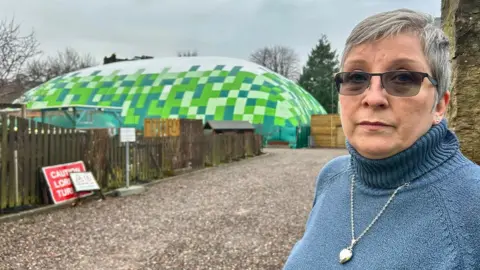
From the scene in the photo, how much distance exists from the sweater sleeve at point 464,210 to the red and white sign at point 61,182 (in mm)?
8063

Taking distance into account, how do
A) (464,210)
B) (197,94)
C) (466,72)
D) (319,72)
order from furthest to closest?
(319,72), (197,94), (466,72), (464,210)

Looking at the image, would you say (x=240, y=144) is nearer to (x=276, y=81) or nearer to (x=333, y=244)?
(x=276, y=81)

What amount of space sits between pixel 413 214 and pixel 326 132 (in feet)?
112

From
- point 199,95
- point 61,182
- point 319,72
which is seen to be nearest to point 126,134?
point 61,182

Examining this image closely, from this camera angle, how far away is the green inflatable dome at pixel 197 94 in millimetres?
33688

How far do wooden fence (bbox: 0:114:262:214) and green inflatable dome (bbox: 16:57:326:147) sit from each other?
59.4 ft

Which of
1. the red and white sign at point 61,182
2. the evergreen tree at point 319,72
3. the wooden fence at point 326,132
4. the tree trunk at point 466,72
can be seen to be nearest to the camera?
the tree trunk at point 466,72

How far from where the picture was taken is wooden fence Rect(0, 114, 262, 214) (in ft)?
24.6

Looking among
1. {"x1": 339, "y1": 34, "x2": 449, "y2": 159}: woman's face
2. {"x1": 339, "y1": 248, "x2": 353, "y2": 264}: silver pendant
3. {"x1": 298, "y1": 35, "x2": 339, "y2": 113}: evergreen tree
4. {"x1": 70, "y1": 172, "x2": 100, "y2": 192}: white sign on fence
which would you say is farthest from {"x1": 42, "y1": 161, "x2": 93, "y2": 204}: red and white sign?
{"x1": 298, "y1": 35, "x2": 339, "y2": 113}: evergreen tree

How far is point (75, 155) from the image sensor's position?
9.18 metres

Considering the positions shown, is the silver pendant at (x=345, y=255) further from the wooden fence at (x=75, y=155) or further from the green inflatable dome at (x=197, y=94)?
the green inflatable dome at (x=197, y=94)

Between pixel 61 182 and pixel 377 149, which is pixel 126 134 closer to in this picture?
pixel 61 182

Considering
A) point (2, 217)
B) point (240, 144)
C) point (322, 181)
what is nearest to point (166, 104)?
point (240, 144)

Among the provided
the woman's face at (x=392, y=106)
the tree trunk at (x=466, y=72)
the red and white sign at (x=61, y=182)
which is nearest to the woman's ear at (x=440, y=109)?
the woman's face at (x=392, y=106)
